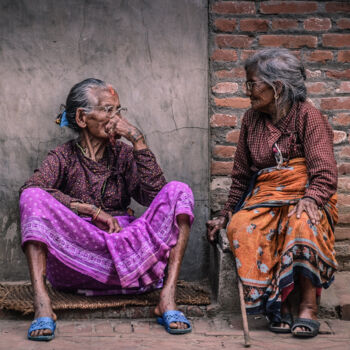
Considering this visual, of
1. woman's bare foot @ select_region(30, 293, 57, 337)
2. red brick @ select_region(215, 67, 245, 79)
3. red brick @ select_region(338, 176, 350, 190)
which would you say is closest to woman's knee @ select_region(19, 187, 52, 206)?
woman's bare foot @ select_region(30, 293, 57, 337)

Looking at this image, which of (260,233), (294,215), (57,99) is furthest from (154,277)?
(57,99)

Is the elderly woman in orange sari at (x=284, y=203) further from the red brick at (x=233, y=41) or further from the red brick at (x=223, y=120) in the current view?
the red brick at (x=233, y=41)

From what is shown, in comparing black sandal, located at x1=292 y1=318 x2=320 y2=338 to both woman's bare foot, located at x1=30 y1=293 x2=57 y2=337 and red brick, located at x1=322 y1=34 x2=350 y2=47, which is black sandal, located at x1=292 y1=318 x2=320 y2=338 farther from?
red brick, located at x1=322 y1=34 x2=350 y2=47

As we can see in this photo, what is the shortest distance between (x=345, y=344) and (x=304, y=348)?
0.26 metres

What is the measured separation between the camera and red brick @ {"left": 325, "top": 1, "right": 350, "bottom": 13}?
446 cm

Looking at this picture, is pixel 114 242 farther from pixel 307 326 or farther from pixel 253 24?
pixel 253 24

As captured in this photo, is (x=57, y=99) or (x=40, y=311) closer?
(x=40, y=311)

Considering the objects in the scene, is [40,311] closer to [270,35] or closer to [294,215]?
[294,215]

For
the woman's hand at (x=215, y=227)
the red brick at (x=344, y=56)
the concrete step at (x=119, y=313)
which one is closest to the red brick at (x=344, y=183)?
the red brick at (x=344, y=56)

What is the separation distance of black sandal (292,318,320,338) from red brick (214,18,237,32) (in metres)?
2.13

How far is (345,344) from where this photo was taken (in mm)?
3340

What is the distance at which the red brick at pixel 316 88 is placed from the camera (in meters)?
4.48

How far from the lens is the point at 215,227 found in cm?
415

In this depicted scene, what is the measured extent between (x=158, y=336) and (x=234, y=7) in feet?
7.81
